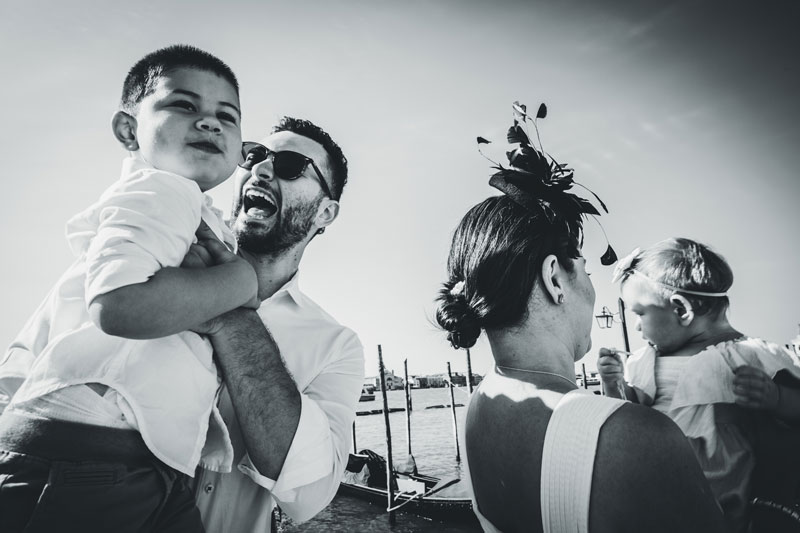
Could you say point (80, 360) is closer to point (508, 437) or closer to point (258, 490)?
point (258, 490)

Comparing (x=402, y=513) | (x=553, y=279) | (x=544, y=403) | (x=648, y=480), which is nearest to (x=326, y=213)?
(x=553, y=279)

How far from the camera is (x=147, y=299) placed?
123cm

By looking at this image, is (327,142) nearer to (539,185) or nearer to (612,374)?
(539,185)

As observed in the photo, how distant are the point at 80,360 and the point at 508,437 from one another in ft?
4.69

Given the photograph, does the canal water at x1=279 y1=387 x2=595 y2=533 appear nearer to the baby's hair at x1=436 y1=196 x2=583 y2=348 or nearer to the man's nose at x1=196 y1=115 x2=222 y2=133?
the baby's hair at x1=436 y1=196 x2=583 y2=348

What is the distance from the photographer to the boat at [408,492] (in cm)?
1388

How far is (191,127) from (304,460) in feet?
4.75

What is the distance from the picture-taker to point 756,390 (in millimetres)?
2297

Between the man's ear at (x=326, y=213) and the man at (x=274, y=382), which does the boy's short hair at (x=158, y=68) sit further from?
the man's ear at (x=326, y=213)

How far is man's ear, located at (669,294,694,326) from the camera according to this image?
8.99ft

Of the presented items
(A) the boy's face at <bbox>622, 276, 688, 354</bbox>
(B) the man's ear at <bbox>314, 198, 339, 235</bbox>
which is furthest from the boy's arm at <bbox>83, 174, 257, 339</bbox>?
(A) the boy's face at <bbox>622, 276, 688, 354</bbox>

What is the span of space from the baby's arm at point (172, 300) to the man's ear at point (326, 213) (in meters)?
1.69

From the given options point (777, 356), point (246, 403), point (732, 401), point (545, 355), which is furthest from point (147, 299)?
point (777, 356)

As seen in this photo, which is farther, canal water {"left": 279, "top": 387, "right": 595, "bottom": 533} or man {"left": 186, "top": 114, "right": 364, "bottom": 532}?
canal water {"left": 279, "top": 387, "right": 595, "bottom": 533}
